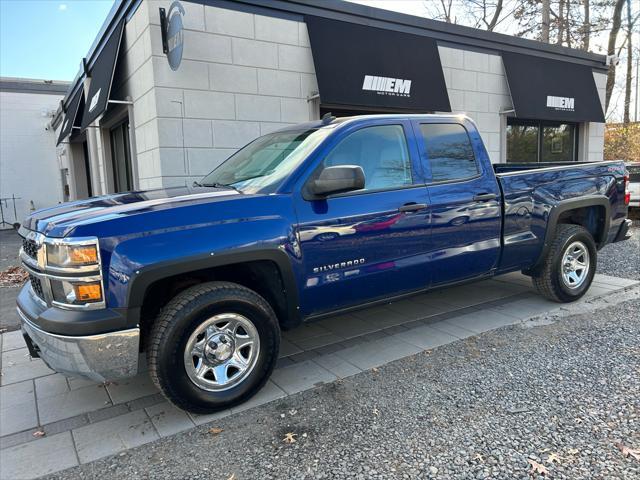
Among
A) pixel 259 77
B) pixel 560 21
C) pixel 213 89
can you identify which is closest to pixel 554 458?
pixel 213 89

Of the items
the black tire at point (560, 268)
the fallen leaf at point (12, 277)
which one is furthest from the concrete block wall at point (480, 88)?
the fallen leaf at point (12, 277)

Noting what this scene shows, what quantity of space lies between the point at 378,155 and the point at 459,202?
2.86ft

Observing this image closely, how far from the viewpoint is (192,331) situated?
9.77ft

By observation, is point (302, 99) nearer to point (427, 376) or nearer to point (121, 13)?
point (121, 13)

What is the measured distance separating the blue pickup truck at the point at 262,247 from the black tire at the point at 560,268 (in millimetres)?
424

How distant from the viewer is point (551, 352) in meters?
3.97

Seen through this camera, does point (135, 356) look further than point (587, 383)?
No

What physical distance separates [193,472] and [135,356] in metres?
0.77

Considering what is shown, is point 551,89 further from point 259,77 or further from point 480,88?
point 259,77

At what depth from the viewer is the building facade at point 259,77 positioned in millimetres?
6836

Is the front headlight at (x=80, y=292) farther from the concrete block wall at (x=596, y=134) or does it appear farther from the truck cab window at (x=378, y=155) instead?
the concrete block wall at (x=596, y=134)

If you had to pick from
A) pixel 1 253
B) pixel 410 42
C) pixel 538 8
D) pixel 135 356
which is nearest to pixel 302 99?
pixel 410 42

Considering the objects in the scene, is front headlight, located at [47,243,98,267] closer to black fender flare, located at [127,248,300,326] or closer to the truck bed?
black fender flare, located at [127,248,300,326]

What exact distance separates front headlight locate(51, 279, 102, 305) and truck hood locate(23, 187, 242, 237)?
303 mm
